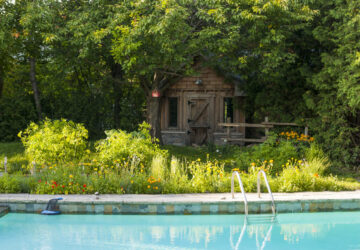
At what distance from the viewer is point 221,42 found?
12172 millimetres

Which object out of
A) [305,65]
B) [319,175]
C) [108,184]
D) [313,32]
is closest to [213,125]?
[305,65]

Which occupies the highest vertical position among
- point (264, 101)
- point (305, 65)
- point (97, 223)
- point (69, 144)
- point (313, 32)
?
point (313, 32)

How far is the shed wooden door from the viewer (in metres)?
18.2

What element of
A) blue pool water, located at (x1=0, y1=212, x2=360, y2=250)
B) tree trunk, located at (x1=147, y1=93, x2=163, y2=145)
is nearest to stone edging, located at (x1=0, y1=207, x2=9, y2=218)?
blue pool water, located at (x1=0, y1=212, x2=360, y2=250)

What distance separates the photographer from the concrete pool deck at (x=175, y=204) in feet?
27.3

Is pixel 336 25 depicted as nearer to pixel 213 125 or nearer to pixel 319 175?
pixel 319 175

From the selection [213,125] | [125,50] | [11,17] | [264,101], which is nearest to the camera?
[125,50]

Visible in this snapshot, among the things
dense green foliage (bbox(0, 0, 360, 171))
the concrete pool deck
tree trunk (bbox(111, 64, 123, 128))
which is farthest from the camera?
tree trunk (bbox(111, 64, 123, 128))

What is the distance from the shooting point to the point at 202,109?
18.2 m

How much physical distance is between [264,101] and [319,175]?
22.0ft

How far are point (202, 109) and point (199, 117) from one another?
395mm

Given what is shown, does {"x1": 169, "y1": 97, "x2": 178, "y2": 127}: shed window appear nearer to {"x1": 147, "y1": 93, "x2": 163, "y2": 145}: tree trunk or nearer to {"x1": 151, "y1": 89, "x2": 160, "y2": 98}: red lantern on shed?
{"x1": 147, "y1": 93, "x2": 163, "y2": 145}: tree trunk

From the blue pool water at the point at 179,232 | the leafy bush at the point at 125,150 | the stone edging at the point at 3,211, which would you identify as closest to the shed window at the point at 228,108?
the leafy bush at the point at 125,150

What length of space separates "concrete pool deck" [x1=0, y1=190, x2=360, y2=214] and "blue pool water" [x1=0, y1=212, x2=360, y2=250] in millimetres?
125
